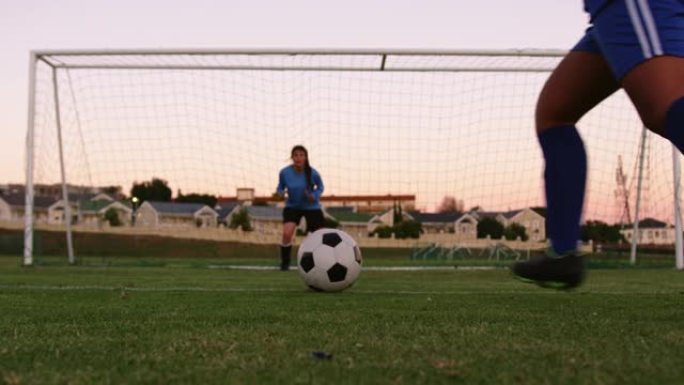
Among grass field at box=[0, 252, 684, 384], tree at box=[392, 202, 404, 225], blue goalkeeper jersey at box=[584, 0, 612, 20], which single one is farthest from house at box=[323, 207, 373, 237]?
blue goalkeeper jersey at box=[584, 0, 612, 20]

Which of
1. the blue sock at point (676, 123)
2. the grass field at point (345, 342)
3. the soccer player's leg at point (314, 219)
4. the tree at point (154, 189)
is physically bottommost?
the grass field at point (345, 342)

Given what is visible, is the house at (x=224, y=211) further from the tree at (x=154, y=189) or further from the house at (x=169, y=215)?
the tree at (x=154, y=189)

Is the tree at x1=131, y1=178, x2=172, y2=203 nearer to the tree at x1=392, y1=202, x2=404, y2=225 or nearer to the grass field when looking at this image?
the tree at x1=392, y1=202, x2=404, y2=225

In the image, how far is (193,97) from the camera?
14.2m

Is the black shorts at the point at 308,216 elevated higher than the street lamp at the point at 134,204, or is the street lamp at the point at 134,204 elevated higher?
the street lamp at the point at 134,204

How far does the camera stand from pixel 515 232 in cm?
1756

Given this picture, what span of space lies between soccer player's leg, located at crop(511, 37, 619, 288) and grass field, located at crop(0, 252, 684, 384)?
0.23m

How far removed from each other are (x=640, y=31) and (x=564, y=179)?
2.91 ft

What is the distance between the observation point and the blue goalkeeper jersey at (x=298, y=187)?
9805mm

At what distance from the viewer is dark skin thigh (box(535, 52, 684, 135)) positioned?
224 cm

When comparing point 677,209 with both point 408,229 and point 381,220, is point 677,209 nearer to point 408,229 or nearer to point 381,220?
point 381,220

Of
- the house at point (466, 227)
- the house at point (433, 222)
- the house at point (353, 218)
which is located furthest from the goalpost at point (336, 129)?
the house at point (433, 222)

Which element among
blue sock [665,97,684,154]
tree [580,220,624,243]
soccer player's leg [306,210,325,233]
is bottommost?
tree [580,220,624,243]

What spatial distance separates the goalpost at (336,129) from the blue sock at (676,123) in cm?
1121
